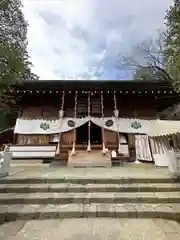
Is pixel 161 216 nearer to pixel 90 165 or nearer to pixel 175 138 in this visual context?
pixel 90 165

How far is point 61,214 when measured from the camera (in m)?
3.71

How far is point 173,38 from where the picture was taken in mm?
3959

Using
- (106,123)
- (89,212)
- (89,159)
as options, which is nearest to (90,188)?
(89,212)

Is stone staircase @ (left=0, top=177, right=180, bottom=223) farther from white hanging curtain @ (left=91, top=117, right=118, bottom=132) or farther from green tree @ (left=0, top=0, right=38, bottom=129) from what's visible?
white hanging curtain @ (left=91, top=117, right=118, bottom=132)

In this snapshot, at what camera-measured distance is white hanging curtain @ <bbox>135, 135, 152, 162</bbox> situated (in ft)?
28.8

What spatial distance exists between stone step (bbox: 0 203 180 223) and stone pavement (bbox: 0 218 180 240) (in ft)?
0.44

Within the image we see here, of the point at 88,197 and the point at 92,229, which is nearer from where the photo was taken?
the point at 92,229

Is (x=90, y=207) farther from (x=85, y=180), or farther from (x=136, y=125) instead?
(x=136, y=125)

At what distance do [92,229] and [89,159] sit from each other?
5022 millimetres

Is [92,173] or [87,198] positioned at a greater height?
[92,173]

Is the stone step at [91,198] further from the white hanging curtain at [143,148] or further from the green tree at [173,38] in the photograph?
the white hanging curtain at [143,148]

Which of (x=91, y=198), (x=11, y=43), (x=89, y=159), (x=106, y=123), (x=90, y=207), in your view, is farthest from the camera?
(x=106, y=123)

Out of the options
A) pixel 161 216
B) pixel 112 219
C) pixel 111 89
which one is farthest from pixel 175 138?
pixel 112 219

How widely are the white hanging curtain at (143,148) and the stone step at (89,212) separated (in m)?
4.98
